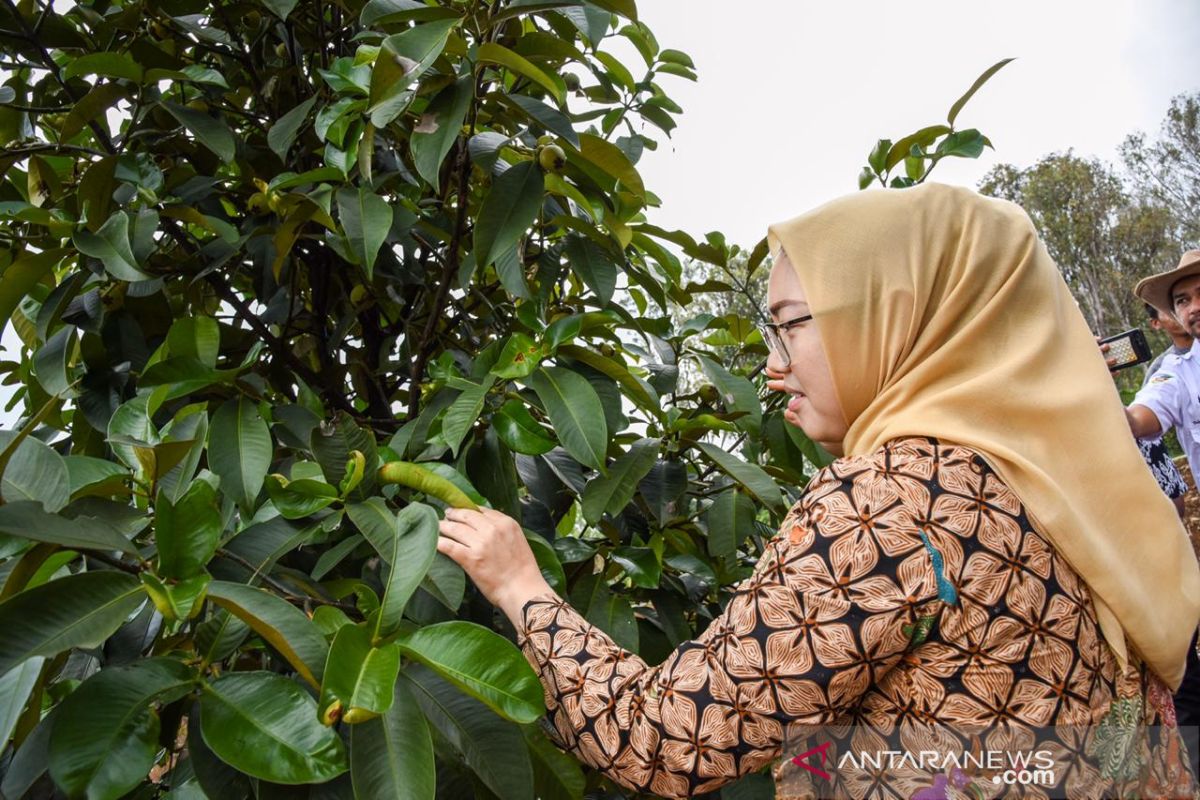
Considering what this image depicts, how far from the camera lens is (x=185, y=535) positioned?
75cm

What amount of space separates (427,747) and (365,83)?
2.54 ft

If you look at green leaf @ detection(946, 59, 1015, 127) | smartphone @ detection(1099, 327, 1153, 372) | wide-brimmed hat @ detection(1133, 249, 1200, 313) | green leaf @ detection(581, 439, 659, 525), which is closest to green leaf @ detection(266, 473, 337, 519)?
green leaf @ detection(581, 439, 659, 525)

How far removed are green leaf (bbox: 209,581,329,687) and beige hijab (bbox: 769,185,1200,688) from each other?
578mm

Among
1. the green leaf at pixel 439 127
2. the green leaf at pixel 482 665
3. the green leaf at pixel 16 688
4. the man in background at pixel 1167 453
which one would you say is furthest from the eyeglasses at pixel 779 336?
the man in background at pixel 1167 453

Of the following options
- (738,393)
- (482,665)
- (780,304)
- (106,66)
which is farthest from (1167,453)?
(106,66)

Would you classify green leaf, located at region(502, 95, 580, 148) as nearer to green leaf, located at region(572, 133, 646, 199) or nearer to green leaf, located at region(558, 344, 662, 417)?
green leaf, located at region(572, 133, 646, 199)

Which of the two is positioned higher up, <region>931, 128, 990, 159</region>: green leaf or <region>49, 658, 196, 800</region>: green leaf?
<region>931, 128, 990, 159</region>: green leaf

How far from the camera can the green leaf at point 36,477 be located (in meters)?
0.79

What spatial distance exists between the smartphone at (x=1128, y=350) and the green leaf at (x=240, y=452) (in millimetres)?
2347

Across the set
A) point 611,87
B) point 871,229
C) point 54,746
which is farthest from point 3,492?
point 611,87

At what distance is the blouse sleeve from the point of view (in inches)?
33.9

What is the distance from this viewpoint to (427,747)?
2.53ft

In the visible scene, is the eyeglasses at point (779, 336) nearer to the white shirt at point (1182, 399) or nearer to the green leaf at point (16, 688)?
the green leaf at point (16, 688)

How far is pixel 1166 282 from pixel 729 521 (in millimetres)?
2760
